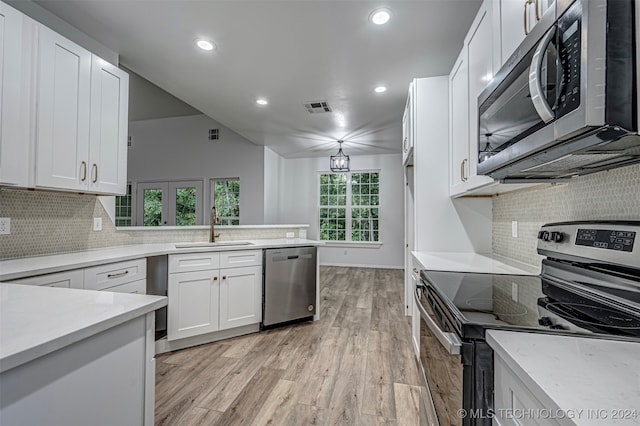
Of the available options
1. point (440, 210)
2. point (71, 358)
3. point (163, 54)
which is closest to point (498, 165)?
point (440, 210)

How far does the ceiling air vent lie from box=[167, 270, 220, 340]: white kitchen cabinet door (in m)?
2.50

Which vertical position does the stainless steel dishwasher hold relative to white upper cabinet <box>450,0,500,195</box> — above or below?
below

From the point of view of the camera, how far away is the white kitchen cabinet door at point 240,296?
Answer: 272cm

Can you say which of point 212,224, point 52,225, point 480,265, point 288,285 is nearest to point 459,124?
point 480,265

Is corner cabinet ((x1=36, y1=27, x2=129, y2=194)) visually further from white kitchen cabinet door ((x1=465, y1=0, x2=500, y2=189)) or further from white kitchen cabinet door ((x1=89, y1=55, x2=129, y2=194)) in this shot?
white kitchen cabinet door ((x1=465, y1=0, x2=500, y2=189))

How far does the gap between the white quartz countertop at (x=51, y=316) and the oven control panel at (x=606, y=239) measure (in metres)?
1.57

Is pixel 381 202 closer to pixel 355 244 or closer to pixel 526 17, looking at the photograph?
pixel 355 244

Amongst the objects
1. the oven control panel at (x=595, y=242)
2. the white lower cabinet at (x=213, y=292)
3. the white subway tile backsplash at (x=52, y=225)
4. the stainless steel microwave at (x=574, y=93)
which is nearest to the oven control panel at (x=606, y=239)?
the oven control panel at (x=595, y=242)

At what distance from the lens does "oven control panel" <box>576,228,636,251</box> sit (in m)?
0.96

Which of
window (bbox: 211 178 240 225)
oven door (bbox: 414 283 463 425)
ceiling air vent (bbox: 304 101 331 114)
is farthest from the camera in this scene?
window (bbox: 211 178 240 225)

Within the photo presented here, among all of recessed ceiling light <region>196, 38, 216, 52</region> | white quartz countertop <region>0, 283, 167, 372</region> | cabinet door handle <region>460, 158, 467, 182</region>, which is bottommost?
white quartz countertop <region>0, 283, 167, 372</region>

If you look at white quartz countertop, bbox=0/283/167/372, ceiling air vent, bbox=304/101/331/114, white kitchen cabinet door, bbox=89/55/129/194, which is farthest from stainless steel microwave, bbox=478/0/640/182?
ceiling air vent, bbox=304/101/331/114

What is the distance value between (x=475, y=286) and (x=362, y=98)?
10.0 feet

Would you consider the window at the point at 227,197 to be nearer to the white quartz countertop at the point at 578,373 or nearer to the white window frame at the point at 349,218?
the white window frame at the point at 349,218
